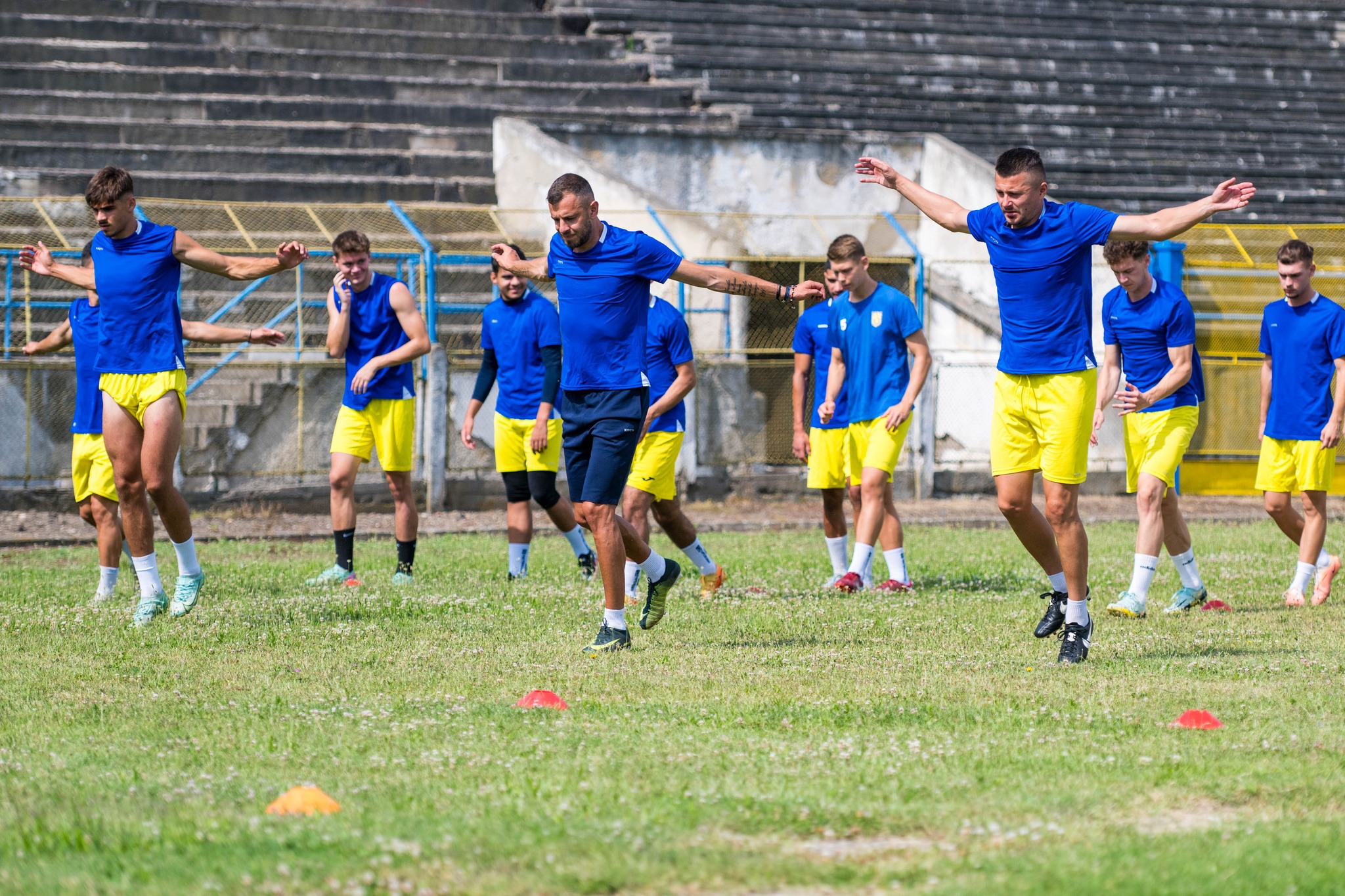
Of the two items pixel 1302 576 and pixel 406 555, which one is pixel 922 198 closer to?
pixel 1302 576

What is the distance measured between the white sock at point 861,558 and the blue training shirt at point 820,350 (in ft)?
2.75

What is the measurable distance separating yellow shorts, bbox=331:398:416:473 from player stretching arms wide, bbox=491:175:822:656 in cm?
330

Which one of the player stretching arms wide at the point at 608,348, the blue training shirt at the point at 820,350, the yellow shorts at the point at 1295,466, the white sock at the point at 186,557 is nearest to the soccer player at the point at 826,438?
the blue training shirt at the point at 820,350

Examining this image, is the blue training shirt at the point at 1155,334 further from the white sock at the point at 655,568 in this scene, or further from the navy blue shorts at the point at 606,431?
the navy blue shorts at the point at 606,431

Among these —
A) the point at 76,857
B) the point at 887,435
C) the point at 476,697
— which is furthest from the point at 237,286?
the point at 76,857

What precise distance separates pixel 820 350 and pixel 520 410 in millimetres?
2126

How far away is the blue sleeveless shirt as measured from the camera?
1097 centimetres

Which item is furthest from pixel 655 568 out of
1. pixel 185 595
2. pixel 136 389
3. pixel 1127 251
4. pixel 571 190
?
pixel 1127 251

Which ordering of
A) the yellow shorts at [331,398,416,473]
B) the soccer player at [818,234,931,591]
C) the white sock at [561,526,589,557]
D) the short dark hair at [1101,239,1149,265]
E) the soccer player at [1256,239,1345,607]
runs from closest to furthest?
the short dark hair at [1101,239,1149,265] < the soccer player at [1256,239,1345,607] < the soccer player at [818,234,931,591] < the yellow shorts at [331,398,416,473] < the white sock at [561,526,589,557]

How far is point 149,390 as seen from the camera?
891 cm

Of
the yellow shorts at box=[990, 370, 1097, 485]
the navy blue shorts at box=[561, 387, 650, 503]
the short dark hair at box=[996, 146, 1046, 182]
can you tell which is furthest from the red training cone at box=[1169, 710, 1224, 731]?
the navy blue shorts at box=[561, 387, 650, 503]

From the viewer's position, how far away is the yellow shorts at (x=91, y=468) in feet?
33.2

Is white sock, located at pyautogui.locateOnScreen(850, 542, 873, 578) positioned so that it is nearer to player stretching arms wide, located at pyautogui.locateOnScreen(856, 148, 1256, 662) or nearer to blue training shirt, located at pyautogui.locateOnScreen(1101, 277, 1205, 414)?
blue training shirt, located at pyautogui.locateOnScreen(1101, 277, 1205, 414)

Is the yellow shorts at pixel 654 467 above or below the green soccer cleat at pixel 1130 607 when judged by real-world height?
above
